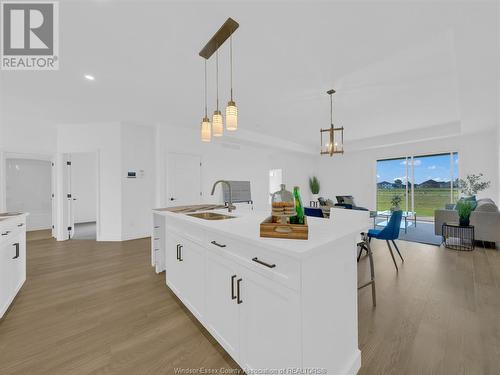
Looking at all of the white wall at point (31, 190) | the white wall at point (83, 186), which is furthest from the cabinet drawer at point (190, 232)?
the white wall at point (31, 190)

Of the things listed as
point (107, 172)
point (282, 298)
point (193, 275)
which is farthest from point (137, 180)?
point (282, 298)

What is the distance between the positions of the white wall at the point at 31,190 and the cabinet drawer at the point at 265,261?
23.8 ft

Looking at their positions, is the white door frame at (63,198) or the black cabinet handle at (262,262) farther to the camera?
the white door frame at (63,198)

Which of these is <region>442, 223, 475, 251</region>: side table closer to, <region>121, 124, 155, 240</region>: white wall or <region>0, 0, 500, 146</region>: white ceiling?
<region>0, 0, 500, 146</region>: white ceiling

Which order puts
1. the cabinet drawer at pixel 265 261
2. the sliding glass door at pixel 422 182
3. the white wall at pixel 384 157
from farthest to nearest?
the sliding glass door at pixel 422 182
the white wall at pixel 384 157
the cabinet drawer at pixel 265 261

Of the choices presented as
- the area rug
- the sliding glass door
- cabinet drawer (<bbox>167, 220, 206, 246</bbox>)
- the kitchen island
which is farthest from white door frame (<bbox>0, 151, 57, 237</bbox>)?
the sliding glass door

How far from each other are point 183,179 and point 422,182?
→ 7245 mm

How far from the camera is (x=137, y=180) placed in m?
4.86

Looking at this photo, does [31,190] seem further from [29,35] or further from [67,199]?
[29,35]

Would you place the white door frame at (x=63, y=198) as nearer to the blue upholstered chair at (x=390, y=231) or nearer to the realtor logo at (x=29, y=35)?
the realtor logo at (x=29, y=35)

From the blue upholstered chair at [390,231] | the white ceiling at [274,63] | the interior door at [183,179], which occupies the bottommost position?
the blue upholstered chair at [390,231]

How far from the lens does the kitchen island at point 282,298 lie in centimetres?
96

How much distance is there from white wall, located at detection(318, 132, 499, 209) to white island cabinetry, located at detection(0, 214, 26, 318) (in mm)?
8097

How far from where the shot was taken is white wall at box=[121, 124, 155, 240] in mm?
4645
